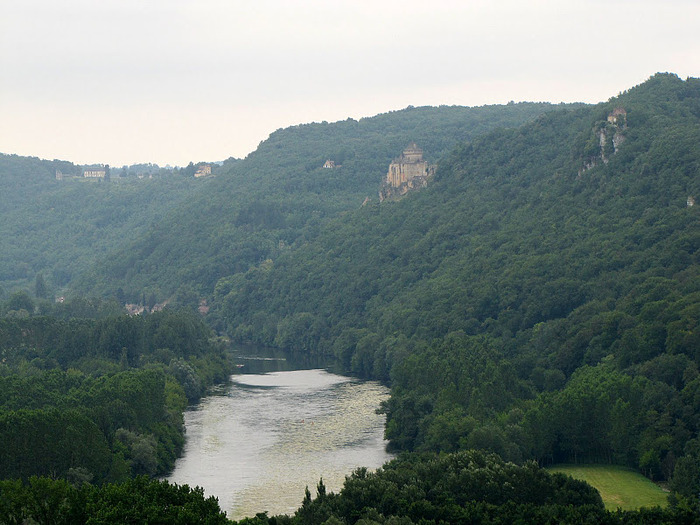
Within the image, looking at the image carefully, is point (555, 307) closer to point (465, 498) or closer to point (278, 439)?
point (278, 439)

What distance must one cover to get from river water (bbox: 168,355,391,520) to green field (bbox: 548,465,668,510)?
1517 centimetres

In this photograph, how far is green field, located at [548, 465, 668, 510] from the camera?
271 ft

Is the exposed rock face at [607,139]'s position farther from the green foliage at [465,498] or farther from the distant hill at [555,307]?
the green foliage at [465,498]

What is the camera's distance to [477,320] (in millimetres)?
145750

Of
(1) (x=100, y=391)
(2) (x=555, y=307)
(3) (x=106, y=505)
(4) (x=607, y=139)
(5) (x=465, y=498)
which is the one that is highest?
(4) (x=607, y=139)

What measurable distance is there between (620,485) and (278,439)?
31.4 m

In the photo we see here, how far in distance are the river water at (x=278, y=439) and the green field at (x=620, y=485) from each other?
597 inches

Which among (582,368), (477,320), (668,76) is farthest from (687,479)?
(668,76)

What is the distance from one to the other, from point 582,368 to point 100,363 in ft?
161

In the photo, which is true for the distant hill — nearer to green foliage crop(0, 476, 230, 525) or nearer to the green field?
the green field

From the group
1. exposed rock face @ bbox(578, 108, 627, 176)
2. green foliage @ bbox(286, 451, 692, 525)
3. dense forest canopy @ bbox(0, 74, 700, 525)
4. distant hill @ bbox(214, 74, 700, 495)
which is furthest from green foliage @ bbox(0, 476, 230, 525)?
exposed rock face @ bbox(578, 108, 627, 176)

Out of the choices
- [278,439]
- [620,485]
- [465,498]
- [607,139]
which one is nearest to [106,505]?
[465,498]

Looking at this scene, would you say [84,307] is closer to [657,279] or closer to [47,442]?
[657,279]

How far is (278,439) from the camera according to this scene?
356 ft
